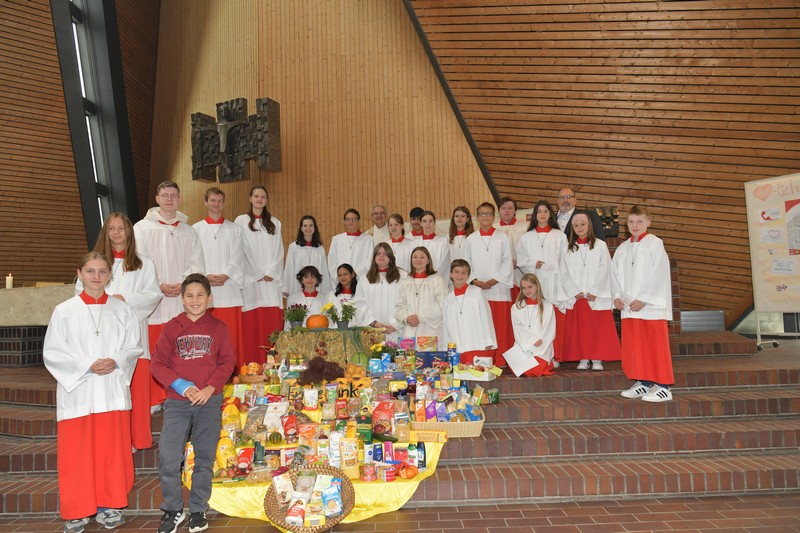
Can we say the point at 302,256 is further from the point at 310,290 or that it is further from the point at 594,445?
the point at 594,445

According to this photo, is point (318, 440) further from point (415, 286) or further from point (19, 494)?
point (415, 286)

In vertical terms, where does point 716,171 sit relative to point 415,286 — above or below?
above

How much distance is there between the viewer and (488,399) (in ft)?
16.5

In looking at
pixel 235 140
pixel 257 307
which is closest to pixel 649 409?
pixel 257 307

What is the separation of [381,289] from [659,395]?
298 cm

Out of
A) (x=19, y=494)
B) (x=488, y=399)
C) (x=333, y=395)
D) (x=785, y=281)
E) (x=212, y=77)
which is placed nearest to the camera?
(x=19, y=494)

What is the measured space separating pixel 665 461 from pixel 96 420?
3.98m

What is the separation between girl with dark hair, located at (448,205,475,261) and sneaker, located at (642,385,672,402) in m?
2.63

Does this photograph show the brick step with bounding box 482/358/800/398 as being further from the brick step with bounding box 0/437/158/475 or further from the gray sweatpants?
the brick step with bounding box 0/437/158/475

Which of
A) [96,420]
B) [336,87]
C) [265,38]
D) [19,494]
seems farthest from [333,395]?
[265,38]

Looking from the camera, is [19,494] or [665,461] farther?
[665,461]

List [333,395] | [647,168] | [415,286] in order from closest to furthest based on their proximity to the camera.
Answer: [333,395] → [415,286] → [647,168]

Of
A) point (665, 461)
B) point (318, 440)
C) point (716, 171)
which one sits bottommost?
point (665, 461)

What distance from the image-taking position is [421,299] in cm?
623
